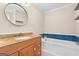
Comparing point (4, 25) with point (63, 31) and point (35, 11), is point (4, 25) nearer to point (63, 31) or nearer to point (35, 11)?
point (35, 11)

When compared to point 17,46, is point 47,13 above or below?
above

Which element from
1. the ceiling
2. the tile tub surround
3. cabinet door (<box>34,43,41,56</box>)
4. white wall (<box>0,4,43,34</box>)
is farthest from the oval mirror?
cabinet door (<box>34,43,41,56</box>)

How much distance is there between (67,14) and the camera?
2.57 ft

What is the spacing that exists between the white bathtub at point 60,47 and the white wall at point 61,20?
10 cm

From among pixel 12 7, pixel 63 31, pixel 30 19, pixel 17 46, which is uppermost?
pixel 12 7

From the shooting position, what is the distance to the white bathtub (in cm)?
79

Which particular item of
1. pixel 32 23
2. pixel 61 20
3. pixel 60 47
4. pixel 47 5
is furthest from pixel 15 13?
pixel 60 47

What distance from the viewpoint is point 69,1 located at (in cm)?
71

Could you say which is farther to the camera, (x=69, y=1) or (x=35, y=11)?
(x=35, y=11)

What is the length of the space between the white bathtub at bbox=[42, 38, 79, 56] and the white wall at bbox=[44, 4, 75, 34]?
10 centimetres

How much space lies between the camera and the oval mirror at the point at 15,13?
2.47 feet

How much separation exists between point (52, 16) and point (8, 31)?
43 centimetres

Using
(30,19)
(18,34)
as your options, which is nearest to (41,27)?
(30,19)

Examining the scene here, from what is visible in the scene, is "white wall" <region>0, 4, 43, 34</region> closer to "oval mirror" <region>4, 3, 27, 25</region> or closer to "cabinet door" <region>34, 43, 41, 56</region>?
"oval mirror" <region>4, 3, 27, 25</region>
